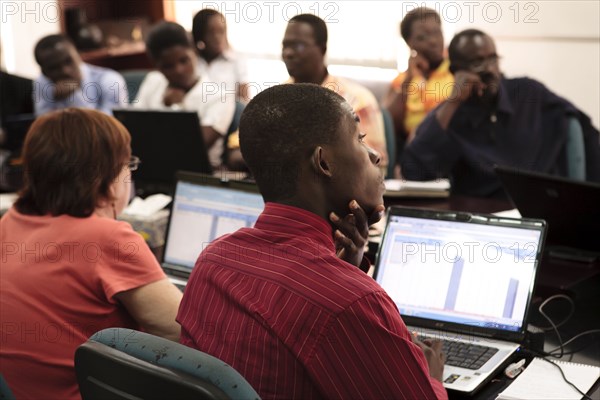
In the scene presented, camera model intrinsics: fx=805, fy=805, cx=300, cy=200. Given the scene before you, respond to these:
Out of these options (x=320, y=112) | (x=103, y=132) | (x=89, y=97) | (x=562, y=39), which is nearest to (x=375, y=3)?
(x=562, y=39)

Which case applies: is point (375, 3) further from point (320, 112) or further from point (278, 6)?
point (320, 112)

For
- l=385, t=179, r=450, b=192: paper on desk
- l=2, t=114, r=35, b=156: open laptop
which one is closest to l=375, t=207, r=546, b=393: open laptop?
l=385, t=179, r=450, b=192: paper on desk

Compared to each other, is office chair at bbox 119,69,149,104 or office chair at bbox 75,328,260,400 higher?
office chair at bbox 119,69,149,104

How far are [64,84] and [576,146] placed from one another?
103 inches

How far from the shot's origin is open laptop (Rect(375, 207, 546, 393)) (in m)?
1.72

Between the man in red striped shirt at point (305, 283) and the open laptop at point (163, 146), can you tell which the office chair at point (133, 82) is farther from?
the man in red striped shirt at point (305, 283)

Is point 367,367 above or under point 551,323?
above

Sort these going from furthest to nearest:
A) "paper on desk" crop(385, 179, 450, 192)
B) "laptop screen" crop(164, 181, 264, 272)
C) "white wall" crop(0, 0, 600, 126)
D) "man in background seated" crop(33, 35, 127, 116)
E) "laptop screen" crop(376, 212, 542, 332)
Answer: "white wall" crop(0, 0, 600, 126) → "man in background seated" crop(33, 35, 127, 116) → "paper on desk" crop(385, 179, 450, 192) → "laptop screen" crop(164, 181, 264, 272) → "laptop screen" crop(376, 212, 542, 332)

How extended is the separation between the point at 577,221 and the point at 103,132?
4.05 ft

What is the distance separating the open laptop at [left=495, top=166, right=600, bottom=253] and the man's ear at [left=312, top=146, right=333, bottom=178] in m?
0.95

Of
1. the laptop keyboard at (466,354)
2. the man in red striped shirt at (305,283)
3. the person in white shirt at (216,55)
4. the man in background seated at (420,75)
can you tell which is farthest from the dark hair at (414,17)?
the man in red striped shirt at (305,283)

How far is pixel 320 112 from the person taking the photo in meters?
1.30

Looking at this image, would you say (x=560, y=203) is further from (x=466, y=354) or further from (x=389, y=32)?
(x=389, y=32)

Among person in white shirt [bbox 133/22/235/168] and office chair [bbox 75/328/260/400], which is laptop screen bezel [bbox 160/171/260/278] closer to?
office chair [bbox 75/328/260/400]
